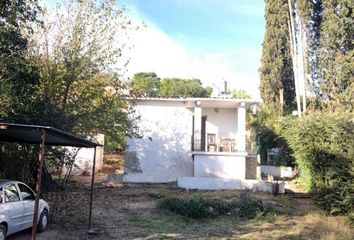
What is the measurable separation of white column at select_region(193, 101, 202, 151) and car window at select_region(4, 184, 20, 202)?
14.5 m

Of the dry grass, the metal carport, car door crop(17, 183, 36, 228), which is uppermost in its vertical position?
the metal carport

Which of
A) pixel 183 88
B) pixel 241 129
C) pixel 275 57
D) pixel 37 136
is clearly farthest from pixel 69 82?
pixel 183 88

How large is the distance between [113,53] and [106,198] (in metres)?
6.04

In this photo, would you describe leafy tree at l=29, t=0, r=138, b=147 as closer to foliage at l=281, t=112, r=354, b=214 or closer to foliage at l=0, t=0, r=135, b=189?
foliage at l=0, t=0, r=135, b=189

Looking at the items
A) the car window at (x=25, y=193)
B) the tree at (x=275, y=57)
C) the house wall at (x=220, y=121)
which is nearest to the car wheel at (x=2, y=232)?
the car window at (x=25, y=193)

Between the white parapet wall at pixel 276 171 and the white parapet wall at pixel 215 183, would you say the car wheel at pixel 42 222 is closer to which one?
the white parapet wall at pixel 215 183

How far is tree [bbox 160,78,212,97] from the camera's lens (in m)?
53.1

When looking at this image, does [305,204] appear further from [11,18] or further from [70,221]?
[11,18]

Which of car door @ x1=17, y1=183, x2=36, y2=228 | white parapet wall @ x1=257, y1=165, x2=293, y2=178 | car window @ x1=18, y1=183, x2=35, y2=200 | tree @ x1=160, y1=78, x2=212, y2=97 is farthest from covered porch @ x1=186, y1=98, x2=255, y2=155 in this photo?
tree @ x1=160, y1=78, x2=212, y2=97

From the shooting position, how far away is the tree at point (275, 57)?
32.4 meters

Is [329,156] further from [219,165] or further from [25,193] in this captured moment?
[25,193]

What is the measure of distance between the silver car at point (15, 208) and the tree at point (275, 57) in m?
24.4

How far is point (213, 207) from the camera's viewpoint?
15.6 meters

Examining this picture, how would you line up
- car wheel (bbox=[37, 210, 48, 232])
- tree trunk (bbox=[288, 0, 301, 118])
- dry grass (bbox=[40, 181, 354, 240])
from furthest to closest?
1. tree trunk (bbox=[288, 0, 301, 118])
2. dry grass (bbox=[40, 181, 354, 240])
3. car wheel (bbox=[37, 210, 48, 232])
